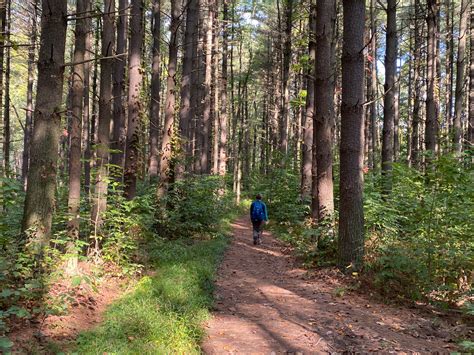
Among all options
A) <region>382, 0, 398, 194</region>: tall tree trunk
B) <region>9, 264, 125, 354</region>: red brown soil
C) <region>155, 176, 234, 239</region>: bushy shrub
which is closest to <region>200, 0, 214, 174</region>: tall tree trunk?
<region>155, 176, 234, 239</region>: bushy shrub

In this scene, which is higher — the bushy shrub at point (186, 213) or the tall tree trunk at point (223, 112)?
the tall tree trunk at point (223, 112)

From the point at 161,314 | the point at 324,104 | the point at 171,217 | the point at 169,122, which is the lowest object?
the point at 161,314

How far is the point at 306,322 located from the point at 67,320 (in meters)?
3.32

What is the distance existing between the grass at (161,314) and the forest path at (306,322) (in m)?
0.29

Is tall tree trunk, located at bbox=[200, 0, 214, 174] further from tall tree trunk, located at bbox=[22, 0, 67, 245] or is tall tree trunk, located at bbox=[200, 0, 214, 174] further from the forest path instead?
tall tree trunk, located at bbox=[22, 0, 67, 245]

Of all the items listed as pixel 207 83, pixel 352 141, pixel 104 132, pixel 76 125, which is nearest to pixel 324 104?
pixel 352 141

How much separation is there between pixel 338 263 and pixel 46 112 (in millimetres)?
6005

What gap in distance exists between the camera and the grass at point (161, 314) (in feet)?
14.3

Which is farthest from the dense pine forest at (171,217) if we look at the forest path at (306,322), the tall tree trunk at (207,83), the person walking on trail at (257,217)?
the tall tree trunk at (207,83)

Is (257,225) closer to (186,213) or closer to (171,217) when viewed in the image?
(186,213)

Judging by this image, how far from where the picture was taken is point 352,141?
24.8 ft

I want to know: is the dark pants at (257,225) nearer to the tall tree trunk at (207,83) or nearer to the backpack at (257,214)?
the backpack at (257,214)

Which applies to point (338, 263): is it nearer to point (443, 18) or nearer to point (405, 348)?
point (405, 348)

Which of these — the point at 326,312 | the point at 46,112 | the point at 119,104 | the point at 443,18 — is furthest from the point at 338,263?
the point at 443,18
